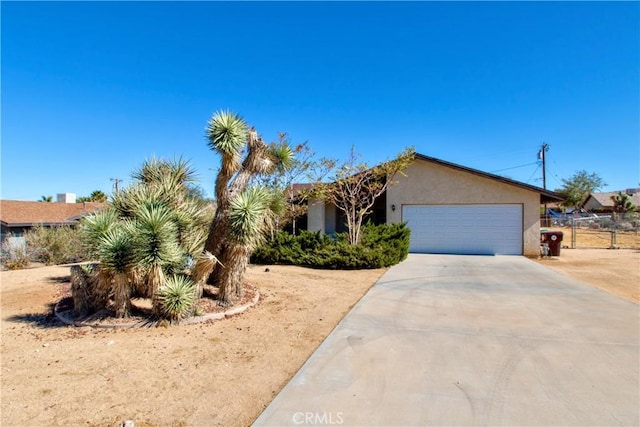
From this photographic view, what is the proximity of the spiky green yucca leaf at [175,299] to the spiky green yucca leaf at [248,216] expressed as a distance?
4.20 ft

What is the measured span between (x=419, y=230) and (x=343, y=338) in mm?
12857

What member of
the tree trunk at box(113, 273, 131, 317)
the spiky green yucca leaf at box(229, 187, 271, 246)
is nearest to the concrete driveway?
the spiky green yucca leaf at box(229, 187, 271, 246)

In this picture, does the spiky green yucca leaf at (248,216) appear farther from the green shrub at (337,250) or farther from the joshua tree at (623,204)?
the joshua tree at (623,204)

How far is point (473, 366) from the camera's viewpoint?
4.05 m

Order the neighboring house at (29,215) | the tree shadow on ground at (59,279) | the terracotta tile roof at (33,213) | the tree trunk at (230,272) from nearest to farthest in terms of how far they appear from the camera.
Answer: the tree trunk at (230,272)
the tree shadow on ground at (59,279)
the neighboring house at (29,215)
the terracotta tile roof at (33,213)

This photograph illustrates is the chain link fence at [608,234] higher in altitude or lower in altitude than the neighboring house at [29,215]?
lower

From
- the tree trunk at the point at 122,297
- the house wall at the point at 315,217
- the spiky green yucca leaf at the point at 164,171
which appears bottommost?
the tree trunk at the point at 122,297

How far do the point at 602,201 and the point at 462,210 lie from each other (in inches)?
2160

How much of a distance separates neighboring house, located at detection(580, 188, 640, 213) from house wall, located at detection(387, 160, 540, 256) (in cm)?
4947

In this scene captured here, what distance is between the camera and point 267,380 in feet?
12.4

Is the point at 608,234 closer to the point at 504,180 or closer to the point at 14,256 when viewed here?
the point at 504,180

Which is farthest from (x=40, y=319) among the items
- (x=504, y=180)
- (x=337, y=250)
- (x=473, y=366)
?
(x=504, y=180)

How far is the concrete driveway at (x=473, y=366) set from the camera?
3.10 m

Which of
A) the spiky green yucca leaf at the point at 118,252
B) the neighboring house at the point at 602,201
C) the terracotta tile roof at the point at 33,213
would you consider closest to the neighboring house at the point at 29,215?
the terracotta tile roof at the point at 33,213
